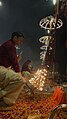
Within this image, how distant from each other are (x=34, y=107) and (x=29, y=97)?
1446 mm

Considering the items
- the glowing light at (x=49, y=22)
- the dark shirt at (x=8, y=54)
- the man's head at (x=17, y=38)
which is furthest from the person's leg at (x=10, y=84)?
the glowing light at (x=49, y=22)

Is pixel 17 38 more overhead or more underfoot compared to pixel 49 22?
more underfoot

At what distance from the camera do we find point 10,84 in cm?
593

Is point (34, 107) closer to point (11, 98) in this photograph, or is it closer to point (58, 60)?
point (11, 98)

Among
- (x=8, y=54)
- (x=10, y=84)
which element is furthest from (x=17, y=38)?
(x=10, y=84)

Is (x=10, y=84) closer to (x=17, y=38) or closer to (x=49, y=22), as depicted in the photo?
(x=17, y=38)

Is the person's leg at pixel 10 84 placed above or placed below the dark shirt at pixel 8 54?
below

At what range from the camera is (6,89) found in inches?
232

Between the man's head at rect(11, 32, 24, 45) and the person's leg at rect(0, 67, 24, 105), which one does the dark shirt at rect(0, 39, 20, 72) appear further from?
the person's leg at rect(0, 67, 24, 105)

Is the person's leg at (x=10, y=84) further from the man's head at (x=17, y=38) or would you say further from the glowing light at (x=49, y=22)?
the glowing light at (x=49, y=22)

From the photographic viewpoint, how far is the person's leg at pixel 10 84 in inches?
231


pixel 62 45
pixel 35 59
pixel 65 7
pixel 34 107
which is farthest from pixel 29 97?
pixel 35 59

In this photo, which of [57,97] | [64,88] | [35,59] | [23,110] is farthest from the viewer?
[35,59]

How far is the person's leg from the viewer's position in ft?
19.3
